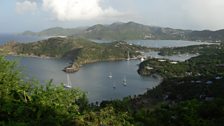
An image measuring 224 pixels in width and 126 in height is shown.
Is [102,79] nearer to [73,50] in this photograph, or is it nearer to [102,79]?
[102,79]

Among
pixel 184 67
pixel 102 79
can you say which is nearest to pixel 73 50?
pixel 102 79

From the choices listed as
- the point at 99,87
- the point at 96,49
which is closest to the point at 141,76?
the point at 99,87

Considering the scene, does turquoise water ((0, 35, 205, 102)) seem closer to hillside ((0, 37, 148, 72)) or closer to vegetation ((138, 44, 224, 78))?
vegetation ((138, 44, 224, 78))

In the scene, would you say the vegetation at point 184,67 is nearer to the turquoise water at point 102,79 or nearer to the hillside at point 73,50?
the turquoise water at point 102,79

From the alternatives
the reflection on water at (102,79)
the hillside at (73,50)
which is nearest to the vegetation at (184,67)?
the reflection on water at (102,79)

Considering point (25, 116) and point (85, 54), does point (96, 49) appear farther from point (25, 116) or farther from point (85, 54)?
point (25, 116)
